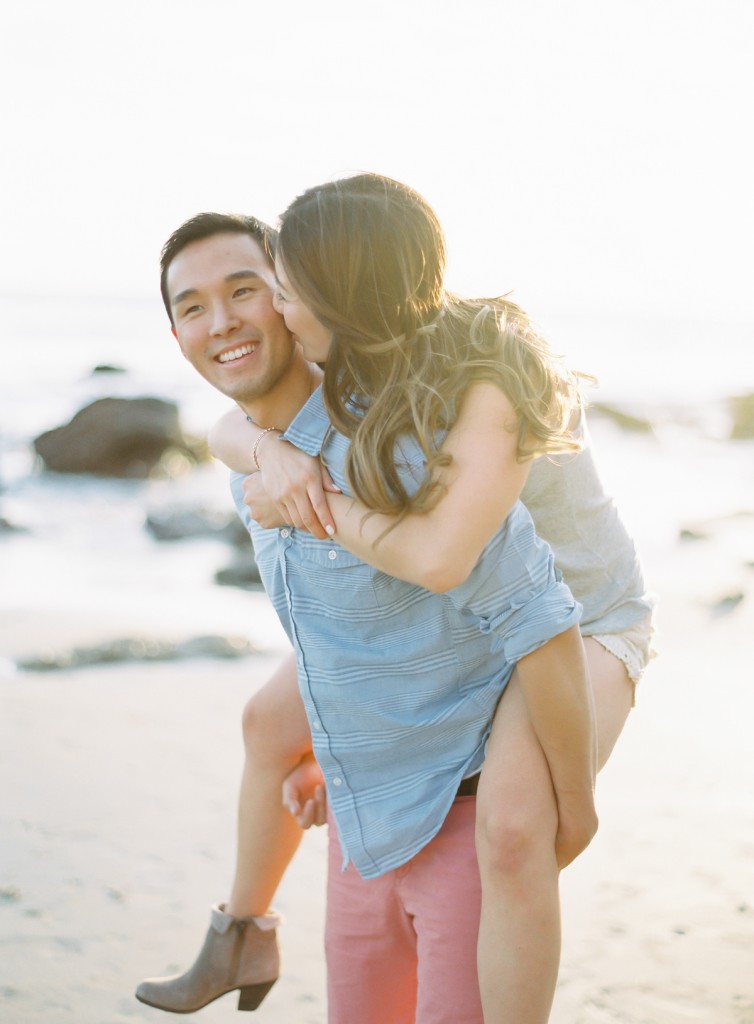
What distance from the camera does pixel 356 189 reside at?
7.52 feet

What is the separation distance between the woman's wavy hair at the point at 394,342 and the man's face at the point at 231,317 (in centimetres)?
47

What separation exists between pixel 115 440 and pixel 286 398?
453 inches

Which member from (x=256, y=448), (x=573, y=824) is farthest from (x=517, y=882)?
(x=256, y=448)

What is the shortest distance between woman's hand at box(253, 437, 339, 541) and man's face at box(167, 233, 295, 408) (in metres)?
0.35

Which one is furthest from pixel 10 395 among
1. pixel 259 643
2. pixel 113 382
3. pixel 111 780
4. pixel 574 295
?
pixel 574 295

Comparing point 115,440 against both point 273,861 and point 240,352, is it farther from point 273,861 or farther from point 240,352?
point 240,352

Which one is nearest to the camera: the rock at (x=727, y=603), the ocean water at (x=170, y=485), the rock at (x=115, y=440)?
the rock at (x=727, y=603)

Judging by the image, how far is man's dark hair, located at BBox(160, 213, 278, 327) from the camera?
2.92 metres

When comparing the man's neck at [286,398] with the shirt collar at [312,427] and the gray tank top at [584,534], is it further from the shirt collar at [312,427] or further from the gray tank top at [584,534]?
the gray tank top at [584,534]

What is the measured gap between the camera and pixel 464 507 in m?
2.15

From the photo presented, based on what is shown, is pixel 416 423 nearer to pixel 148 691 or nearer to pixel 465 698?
pixel 465 698

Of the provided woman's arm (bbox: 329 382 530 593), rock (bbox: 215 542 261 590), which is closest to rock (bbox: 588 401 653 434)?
rock (bbox: 215 542 261 590)

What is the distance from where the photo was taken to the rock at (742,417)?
1803cm

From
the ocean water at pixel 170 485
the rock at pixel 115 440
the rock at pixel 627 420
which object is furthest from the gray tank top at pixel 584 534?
the rock at pixel 627 420
